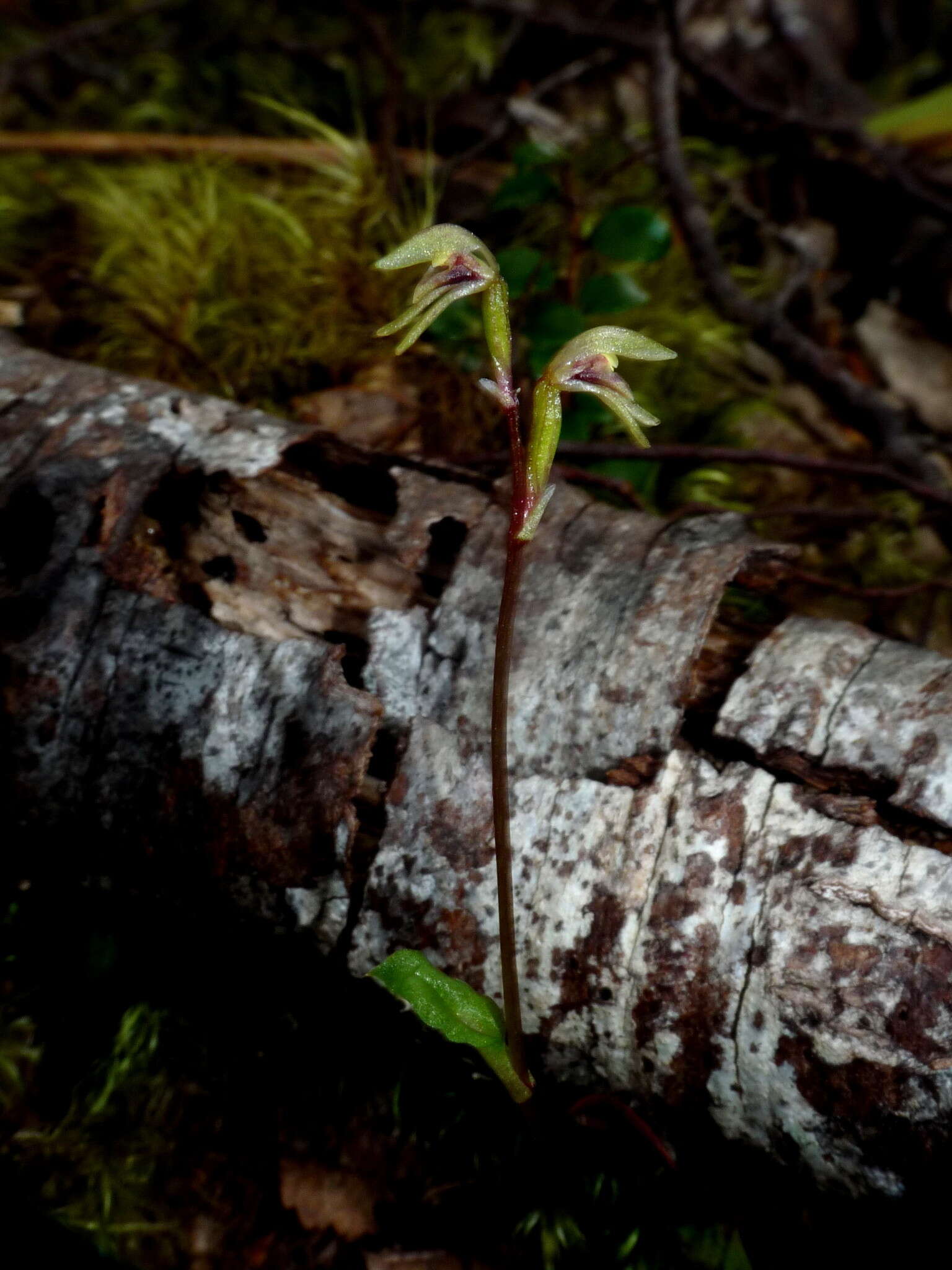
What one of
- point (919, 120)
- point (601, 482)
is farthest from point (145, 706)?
point (919, 120)

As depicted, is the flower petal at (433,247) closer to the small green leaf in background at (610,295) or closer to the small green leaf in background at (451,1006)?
the small green leaf in background at (451,1006)

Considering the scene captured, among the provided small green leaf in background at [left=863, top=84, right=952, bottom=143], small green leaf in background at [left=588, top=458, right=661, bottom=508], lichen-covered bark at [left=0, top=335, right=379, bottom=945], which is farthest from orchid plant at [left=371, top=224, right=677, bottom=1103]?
small green leaf in background at [left=863, top=84, right=952, bottom=143]

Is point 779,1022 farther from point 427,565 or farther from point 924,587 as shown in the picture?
point 924,587

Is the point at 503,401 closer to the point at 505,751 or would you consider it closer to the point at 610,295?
the point at 505,751

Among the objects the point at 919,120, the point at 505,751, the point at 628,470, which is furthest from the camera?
the point at 919,120

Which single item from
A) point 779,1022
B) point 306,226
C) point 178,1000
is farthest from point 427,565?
point 306,226

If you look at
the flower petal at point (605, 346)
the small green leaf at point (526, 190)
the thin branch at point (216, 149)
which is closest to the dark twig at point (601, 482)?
the flower petal at point (605, 346)
